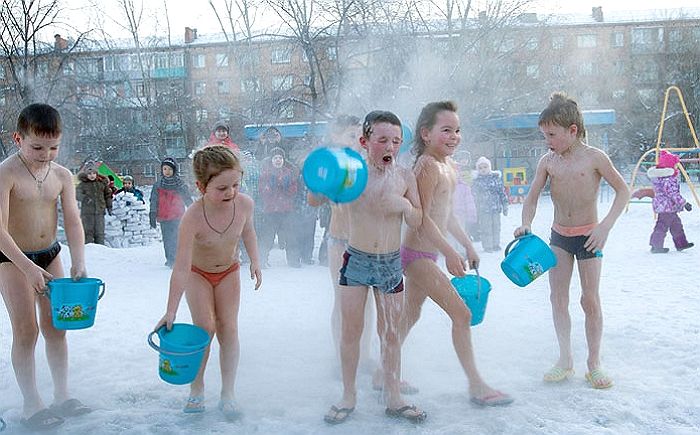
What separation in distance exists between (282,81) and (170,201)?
10.6 meters

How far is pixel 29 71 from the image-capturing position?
50.0ft

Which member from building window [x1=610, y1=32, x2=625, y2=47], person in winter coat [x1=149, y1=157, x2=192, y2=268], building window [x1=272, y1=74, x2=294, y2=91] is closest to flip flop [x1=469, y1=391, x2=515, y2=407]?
person in winter coat [x1=149, y1=157, x2=192, y2=268]

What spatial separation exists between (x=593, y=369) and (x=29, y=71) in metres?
15.3

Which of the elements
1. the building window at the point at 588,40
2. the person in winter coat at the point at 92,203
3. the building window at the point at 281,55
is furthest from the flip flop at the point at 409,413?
the building window at the point at 588,40

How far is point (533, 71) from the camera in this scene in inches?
842

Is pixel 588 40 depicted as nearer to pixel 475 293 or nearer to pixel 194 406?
pixel 475 293

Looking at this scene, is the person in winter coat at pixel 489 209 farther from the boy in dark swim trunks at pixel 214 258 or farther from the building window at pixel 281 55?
the building window at pixel 281 55

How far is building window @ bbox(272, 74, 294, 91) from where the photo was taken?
18.5 metres

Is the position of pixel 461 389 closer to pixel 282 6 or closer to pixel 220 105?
pixel 282 6

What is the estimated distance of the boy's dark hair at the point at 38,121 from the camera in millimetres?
2914

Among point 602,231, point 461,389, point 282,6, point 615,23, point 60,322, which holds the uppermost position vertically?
point 615,23

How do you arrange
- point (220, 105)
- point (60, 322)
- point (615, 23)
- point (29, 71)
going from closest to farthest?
1. point (60, 322)
2. point (29, 71)
3. point (220, 105)
4. point (615, 23)

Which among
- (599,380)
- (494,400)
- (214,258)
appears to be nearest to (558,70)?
(599,380)

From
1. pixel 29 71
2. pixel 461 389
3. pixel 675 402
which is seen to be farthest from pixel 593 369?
pixel 29 71
